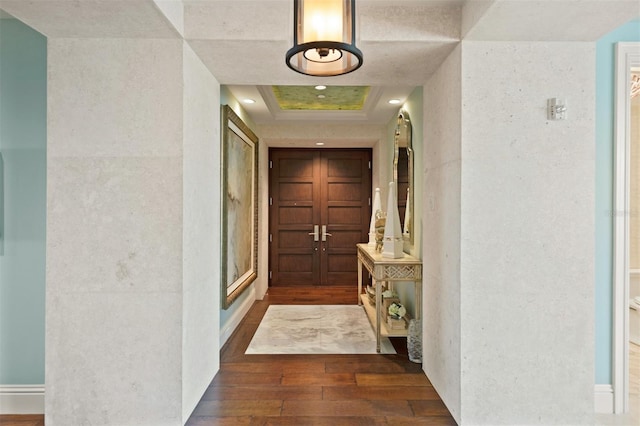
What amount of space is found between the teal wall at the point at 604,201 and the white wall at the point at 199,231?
2.48 metres

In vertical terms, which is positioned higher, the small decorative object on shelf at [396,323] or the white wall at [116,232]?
the white wall at [116,232]

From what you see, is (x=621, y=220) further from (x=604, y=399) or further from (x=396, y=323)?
(x=396, y=323)

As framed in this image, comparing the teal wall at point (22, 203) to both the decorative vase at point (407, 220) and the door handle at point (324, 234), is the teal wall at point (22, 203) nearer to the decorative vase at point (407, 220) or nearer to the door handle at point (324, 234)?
the decorative vase at point (407, 220)

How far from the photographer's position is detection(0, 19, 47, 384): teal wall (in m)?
2.27

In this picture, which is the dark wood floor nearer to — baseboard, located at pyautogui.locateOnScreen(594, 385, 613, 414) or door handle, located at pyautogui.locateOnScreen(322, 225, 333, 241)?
baseboard, located at pyautogui.locateOnScreen(594, 385, 613, 414)

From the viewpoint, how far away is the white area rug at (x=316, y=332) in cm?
318

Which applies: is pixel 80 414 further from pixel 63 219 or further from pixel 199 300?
pixel 63 219

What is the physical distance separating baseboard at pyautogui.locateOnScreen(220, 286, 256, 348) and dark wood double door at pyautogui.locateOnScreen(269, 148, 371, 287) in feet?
4.13

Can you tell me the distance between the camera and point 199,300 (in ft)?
7.63

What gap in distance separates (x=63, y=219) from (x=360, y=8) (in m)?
2.05

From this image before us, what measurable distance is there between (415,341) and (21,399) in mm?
2729

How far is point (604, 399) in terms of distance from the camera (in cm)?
223

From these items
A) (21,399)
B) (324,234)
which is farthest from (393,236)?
(21,399)

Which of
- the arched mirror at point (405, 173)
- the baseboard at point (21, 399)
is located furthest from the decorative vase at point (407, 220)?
the baseboard at point (21, 399)
